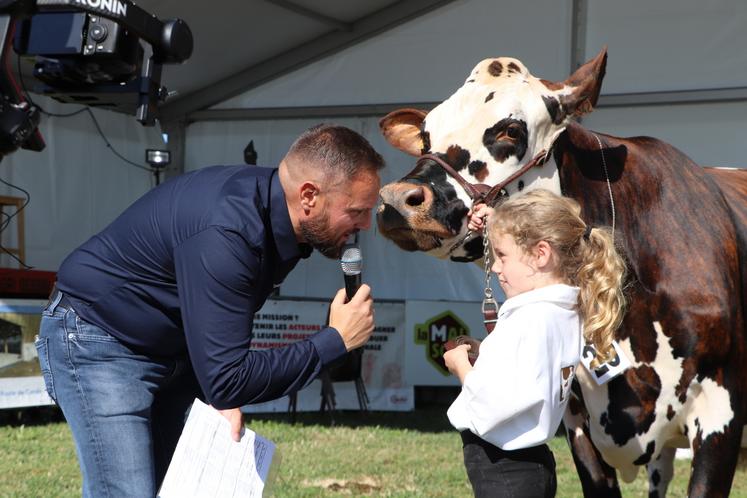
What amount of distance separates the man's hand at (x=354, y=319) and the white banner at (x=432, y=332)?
271 inches

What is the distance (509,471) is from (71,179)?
29.2 feet

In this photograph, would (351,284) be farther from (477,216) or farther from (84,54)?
(84,54)

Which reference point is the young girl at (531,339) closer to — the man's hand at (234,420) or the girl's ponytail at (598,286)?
the girl's ponytail at (598,286)

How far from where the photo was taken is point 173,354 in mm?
2562

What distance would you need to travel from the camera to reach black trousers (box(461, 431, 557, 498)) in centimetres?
229

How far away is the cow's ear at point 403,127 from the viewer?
3.57 meters

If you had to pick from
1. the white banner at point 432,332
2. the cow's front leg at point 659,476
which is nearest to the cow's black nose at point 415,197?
the cow's front leg at point 659,476

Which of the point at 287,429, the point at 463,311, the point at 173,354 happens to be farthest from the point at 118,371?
the point at 463,311

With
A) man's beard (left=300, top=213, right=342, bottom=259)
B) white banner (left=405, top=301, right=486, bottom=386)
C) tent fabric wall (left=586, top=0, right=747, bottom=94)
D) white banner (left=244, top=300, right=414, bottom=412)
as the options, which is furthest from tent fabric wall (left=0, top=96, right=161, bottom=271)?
man's beard (left=300, top=213, right=342, bottom=259)

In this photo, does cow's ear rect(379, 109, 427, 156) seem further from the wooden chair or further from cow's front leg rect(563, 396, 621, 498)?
the wooden chair

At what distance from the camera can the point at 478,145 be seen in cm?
301

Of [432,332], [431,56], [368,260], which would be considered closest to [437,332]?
[432,332]

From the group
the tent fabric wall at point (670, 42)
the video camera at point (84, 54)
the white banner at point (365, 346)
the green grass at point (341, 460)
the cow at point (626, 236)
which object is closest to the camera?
the video camera at point (84, 54)

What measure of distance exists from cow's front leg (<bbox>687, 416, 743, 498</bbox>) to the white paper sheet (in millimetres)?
1398
